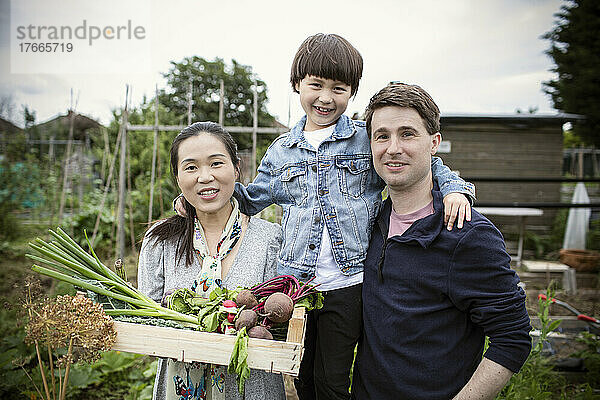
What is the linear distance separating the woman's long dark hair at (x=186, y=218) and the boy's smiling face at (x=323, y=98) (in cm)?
44

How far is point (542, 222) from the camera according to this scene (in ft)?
38.0

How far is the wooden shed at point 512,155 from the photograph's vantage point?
11.4 meters

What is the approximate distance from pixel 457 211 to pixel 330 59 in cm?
93

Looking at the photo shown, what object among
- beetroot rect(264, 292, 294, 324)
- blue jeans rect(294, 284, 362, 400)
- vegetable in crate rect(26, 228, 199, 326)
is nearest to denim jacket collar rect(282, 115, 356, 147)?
blue jeans rect(294, 284, 362, 400)

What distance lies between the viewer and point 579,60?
507 inches

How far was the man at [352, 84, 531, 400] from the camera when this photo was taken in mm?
1583

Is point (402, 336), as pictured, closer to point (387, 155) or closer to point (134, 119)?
point (387, 155)

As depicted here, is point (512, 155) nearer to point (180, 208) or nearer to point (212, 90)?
point (180, 208)

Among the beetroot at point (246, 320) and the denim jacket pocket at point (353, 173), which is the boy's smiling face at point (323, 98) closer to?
the denim jacket pocket at point (353, 173)

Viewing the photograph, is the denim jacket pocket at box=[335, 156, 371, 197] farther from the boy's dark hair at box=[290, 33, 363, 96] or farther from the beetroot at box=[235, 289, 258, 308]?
the beetroot at box=[235, 289, 258, 308]

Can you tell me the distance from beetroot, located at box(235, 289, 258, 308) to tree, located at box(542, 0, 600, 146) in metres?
12.7

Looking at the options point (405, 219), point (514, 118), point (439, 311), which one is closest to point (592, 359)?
point (439, 311)

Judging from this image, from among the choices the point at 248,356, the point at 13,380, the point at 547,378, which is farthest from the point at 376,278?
the point at 13,380

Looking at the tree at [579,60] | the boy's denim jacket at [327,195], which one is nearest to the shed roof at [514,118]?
the tree at [579,60]
